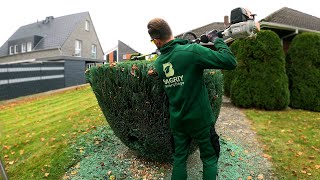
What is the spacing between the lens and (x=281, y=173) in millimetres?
3787

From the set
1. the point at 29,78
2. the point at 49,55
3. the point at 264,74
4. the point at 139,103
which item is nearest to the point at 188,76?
the point at 139,103

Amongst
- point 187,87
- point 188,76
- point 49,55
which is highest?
point 49,55

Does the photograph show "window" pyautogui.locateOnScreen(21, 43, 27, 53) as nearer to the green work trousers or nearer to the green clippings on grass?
the green clippings on grass

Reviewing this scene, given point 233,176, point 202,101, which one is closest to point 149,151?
point 233,176

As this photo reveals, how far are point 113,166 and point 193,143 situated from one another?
1.36 metres

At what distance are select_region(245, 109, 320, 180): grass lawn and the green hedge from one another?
1.63 ft

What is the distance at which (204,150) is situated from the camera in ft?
8.47

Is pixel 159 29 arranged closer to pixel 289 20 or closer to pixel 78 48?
pixel 289 20

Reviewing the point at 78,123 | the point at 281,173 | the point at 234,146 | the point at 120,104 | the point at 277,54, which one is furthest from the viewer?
the point at 277,54

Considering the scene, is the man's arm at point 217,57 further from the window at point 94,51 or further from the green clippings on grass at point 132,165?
the window at point 94,51

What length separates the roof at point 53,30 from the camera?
2975 cm

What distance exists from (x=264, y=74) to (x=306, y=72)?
175 centimetres

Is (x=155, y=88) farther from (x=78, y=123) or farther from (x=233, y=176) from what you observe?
(x=78, y=123)

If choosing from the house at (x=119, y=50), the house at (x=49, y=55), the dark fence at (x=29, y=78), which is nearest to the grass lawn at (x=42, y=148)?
the dark fence at (x=29, y=78)
